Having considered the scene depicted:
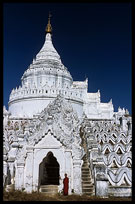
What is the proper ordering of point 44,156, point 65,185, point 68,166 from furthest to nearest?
point 44,156
point 68,166
point 65,185

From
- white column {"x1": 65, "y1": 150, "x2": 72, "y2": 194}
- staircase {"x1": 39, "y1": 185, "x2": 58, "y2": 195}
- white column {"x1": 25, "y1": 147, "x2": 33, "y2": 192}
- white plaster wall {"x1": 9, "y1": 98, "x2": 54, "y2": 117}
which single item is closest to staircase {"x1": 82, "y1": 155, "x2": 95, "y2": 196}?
white column {"x1": 65, "y1": 150, "x2": 72, "y2": 194}

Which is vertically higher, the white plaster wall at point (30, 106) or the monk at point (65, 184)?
the white plaster wall at point (30, 106)

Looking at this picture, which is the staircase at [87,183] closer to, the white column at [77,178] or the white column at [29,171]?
the white column at [77,178]

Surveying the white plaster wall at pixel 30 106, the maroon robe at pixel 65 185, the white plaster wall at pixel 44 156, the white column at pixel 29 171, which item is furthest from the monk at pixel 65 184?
the white plaster wall at pixel 30 106

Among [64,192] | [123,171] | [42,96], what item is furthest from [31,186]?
[42,96]

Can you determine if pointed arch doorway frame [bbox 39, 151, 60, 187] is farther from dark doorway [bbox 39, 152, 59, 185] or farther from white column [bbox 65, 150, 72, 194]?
white column [bbox 65, 150, 72, 194]

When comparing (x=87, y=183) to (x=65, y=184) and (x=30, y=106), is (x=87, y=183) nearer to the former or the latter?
(x=65, y=184)

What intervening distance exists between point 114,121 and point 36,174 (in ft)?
81.9

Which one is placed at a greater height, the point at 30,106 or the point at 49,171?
the point at 30,106

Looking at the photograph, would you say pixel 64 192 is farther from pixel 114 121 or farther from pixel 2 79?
pixel 114 121

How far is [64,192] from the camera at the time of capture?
801 centimetres

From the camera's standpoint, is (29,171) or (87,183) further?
(87,183)

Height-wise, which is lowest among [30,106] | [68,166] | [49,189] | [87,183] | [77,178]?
[49,189]

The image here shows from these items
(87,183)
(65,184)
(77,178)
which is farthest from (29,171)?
(87,183)
